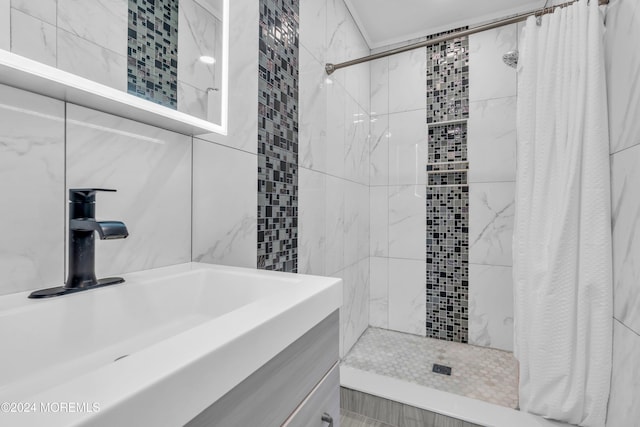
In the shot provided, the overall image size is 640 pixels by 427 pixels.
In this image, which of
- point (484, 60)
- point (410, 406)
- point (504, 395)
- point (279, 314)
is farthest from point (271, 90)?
point (504, 395)

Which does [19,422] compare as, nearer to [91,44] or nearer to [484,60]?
[91,44]

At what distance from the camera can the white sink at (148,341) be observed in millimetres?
266

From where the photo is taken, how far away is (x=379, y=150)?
2504mm

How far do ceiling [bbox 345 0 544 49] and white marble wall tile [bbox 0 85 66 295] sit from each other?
202 centimetres

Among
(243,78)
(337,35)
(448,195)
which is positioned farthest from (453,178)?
(243,78)

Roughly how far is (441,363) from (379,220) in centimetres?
109

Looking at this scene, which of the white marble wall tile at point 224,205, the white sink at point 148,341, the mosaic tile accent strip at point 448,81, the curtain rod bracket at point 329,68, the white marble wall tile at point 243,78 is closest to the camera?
the white sink at point 148,341

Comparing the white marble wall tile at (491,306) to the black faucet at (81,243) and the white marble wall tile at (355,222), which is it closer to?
the white marble wall tile at (355,222)

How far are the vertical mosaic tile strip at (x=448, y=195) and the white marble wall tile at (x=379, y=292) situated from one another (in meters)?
0.32

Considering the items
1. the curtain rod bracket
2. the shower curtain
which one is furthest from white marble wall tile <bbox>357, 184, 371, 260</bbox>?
the shower curtain

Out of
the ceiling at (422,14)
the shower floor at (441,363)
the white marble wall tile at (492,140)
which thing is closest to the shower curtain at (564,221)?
the shower floor at (441,363)

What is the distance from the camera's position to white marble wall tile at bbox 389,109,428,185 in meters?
2.35

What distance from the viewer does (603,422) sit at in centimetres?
120

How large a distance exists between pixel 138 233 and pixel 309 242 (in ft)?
3.07
